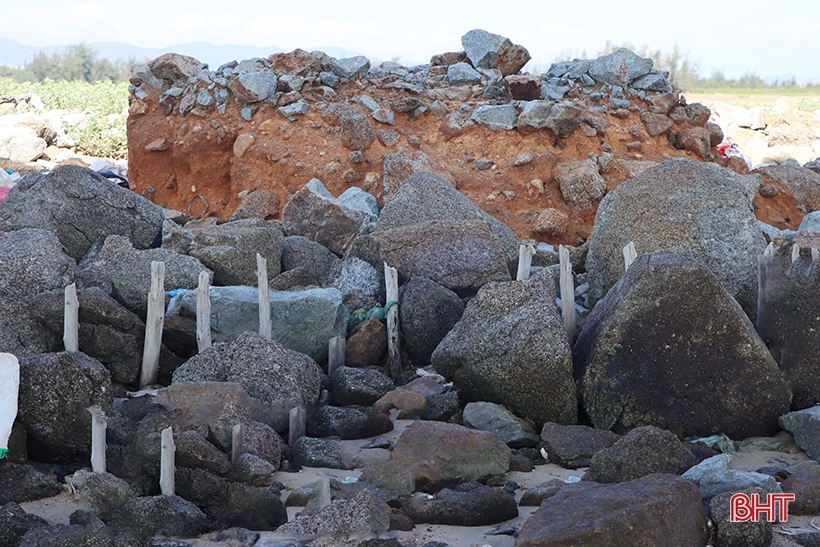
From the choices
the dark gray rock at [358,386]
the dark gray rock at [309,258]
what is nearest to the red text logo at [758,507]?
the dark gray rock at [358,386]

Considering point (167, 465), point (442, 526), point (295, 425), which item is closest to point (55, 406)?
point (167, 465)

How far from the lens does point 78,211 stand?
8594mm

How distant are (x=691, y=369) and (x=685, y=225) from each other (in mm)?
2133

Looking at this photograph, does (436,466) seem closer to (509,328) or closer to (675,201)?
(509,328)

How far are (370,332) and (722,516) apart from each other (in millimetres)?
3743

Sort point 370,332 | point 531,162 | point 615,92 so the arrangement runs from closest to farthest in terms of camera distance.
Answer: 1. point 370,332
2. point 531,162
3. point 615,92

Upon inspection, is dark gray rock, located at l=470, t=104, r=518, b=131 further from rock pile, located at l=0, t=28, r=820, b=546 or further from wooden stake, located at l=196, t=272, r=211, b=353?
wooden stake, located at l=196, t=272, r=211, b=353

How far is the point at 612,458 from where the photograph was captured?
16.1 ft

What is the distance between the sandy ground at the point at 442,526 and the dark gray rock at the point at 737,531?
239 mm

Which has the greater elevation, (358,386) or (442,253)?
(442,253)

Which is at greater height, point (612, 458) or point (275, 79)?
point (275, 79)

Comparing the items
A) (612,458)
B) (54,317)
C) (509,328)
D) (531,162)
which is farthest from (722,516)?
(531,162)

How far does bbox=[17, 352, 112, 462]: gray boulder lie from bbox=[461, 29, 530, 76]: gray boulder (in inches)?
322

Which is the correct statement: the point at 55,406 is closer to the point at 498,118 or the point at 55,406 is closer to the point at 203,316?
the point at 203,316
